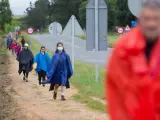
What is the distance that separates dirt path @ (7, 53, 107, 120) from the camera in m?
11.6

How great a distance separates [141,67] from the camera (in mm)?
3607

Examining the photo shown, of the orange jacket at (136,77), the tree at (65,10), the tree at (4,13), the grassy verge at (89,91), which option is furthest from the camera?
the tree at (65,10)

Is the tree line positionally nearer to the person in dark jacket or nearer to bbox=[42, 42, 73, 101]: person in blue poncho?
the person in dark jacket

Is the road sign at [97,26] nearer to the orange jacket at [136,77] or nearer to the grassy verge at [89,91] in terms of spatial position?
the grassy verge at [89,91]

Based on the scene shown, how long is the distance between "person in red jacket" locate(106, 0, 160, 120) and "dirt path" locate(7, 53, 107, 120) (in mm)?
7450

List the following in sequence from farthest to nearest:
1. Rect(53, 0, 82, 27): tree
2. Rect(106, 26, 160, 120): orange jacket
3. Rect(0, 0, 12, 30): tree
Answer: Rect(53, 0, 82, 27): tree
Rect(0, 0, 12, 30): tree
Rect(106, 26, 160, 120): orange jacket

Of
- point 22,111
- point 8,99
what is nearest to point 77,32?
point 8,99

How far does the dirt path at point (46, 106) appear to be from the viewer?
38.2 ft

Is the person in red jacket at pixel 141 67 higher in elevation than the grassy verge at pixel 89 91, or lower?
higher

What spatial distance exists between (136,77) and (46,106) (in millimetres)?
10003

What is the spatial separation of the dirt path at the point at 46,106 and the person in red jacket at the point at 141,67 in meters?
7.45

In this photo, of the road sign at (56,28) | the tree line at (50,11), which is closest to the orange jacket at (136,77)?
the road sign at (56,28)

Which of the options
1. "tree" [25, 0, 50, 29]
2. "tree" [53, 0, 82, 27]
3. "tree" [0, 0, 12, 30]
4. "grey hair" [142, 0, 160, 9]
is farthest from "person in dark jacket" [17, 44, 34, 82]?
"tree" [25, 0, 50, 29]

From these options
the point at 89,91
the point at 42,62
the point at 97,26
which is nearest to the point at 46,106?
the point at 89,91
